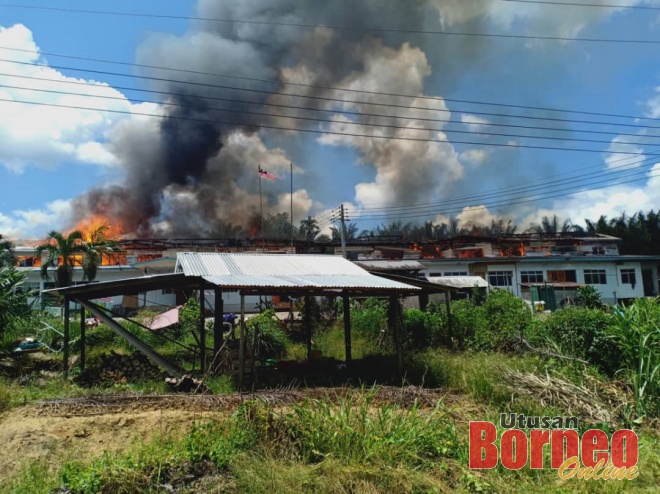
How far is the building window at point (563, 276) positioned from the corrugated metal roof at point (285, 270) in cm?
2859

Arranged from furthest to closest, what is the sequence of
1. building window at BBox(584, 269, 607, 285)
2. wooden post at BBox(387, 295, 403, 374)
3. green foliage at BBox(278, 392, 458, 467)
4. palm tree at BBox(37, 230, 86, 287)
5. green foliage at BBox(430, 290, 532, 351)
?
building window at BBox(584, 269, 607, 285), palm tree at BBox(37, 230, 86, 287), green foliage at BBox(430, 290, 532, 351), wooden post at BBox(387, 295, 403, 374), green foliage at BBox(278, 392, 458, 467)

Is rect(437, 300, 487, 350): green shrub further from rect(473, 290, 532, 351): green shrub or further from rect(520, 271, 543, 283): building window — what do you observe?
rect(520, 271, 543, 283): building window

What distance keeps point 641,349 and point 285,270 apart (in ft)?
31.4

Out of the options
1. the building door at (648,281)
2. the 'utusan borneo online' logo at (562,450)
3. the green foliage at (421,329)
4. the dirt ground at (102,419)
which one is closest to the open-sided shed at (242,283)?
the dirt ground at (102,419)

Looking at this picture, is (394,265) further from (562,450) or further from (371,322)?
(562,450)

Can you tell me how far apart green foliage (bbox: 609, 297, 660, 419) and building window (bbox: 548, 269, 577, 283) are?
3131 centimetres

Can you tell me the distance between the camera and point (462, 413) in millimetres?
7551

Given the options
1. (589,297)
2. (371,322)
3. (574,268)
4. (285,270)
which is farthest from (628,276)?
(285,270)

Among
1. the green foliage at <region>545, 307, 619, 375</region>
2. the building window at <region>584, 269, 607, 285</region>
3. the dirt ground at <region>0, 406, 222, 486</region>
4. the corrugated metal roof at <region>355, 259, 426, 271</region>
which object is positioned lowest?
the dirt ground at <region>0, 406, 222, 486</region>

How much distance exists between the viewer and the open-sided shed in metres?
10.5

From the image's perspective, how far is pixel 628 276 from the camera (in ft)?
125

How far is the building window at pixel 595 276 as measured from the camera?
37969mm

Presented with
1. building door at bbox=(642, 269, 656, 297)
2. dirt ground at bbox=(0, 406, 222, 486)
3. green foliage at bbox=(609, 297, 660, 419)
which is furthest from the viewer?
building door at bbox=(642, 269, 656, 297)

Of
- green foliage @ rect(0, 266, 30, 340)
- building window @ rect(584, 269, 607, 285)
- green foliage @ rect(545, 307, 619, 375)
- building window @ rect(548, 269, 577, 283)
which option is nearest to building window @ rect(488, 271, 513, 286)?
building window @ rect(548, 269, 577, 283)
